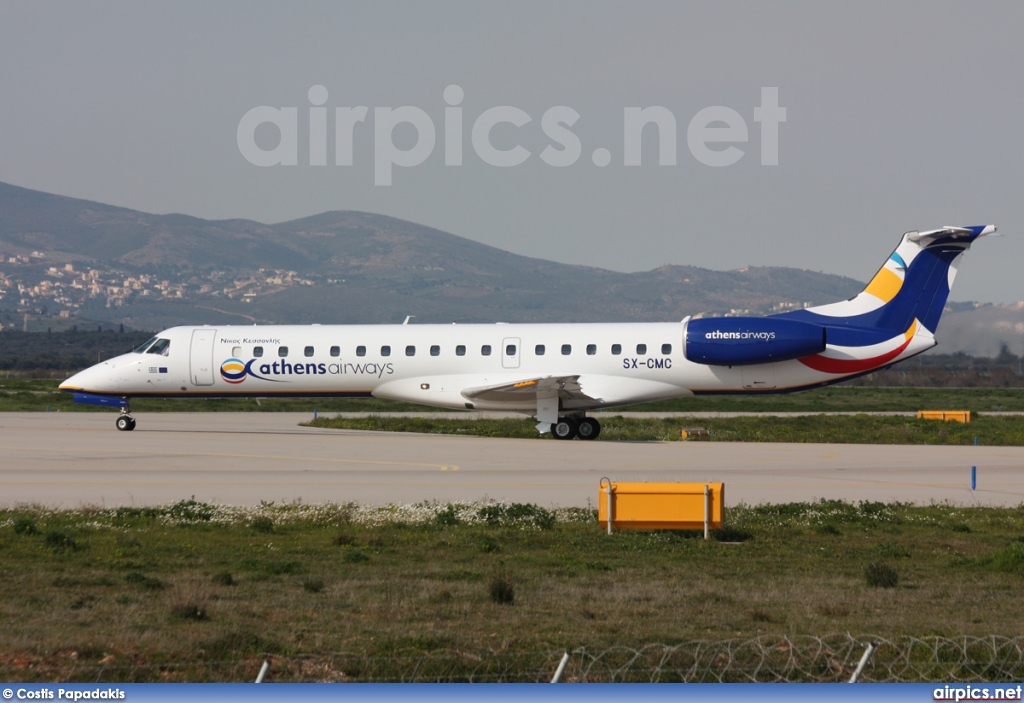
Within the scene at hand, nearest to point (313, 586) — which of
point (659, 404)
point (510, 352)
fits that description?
point (510, 352)

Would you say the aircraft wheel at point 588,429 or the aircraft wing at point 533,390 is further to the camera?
the aircraft wheel at point 588,429

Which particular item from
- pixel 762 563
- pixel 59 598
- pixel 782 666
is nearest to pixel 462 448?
pixel 762 563

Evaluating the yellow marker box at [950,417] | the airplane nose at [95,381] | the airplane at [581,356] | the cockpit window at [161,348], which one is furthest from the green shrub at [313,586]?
the yellow marker box at [950,417]

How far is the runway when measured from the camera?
2047cm

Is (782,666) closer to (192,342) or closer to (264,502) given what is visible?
(264,502)

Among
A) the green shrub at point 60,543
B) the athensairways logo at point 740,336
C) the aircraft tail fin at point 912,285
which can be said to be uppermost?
the aircraft tail fin at point 912,285

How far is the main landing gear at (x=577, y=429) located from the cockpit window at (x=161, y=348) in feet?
42.1

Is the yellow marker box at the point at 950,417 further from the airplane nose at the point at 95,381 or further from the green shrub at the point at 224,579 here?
the green shrub at the point at 224,579

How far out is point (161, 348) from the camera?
1423 inches

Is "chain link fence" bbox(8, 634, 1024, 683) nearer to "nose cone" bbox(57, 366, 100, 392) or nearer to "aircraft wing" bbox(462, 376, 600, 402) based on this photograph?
"aircraft wing" bbox(462, 376, 600, 402)

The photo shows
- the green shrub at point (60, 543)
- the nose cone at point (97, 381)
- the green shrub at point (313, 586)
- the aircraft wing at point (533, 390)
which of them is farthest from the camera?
the nose cone at point (97, 381)

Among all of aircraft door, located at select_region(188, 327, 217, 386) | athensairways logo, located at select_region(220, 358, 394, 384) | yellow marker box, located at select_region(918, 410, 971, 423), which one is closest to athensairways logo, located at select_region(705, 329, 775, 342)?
athensairways logo, located at select_region(220, 358, 394, 384)

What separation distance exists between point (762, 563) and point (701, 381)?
19704 millimetres

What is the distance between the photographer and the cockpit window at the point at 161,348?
3603 cm
